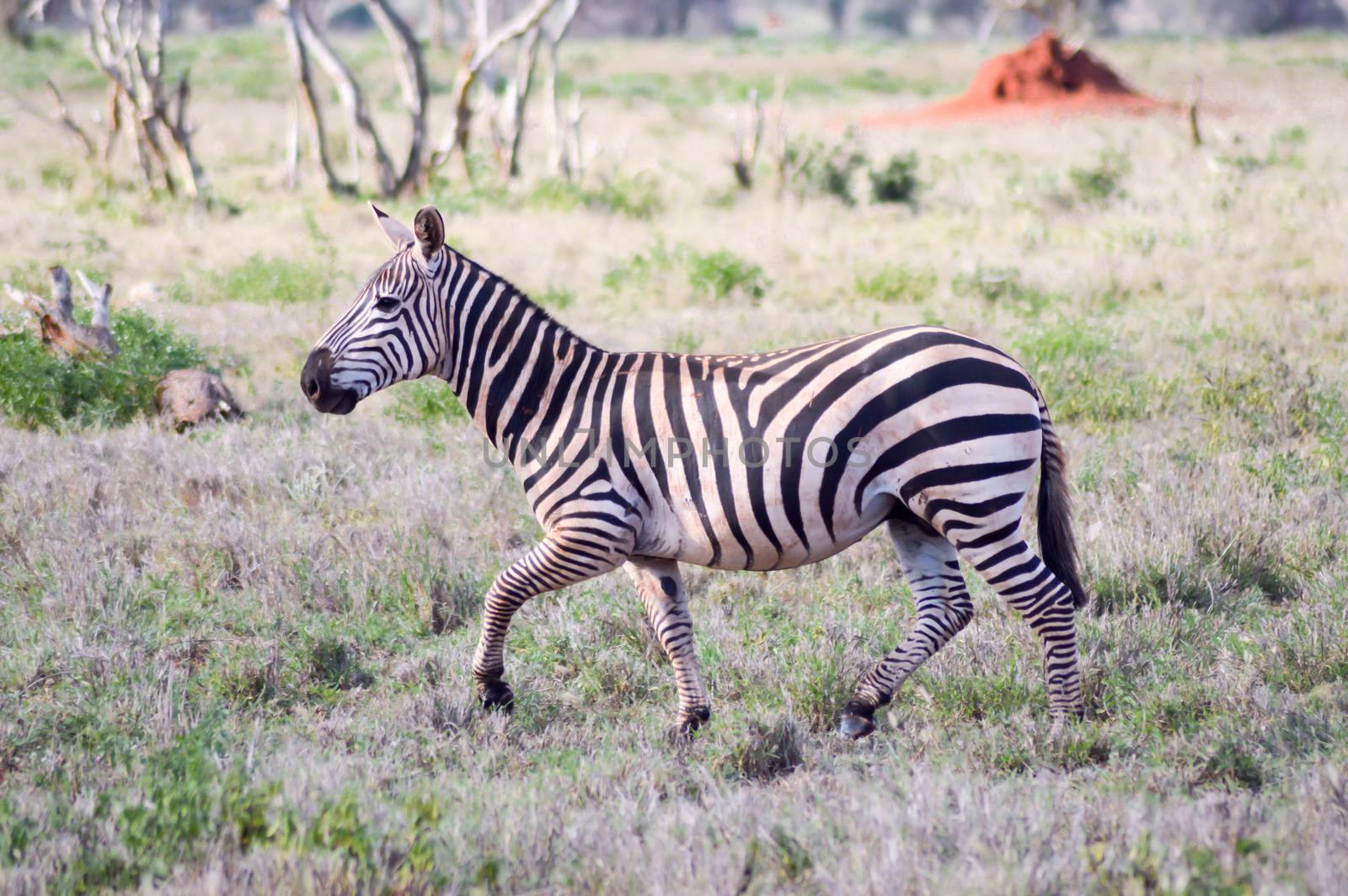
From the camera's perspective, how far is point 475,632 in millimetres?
5434

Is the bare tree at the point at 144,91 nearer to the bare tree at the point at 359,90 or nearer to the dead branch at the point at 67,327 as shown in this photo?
the bare tree at the point at 359,90

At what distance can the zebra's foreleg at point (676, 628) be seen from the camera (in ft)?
15.2

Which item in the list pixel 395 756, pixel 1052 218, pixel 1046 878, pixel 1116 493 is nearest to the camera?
pixel 1046 878

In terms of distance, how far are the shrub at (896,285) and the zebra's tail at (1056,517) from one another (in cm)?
717

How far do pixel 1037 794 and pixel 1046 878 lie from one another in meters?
0.59

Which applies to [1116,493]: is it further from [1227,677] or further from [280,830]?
[280,830]

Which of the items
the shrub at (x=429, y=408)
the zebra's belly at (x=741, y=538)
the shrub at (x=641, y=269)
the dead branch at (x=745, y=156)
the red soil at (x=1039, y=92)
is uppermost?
the red soil at (x=1039, y=92)

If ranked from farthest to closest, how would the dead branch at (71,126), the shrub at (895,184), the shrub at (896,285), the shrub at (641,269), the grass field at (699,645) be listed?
the dead branch at (71,126) < the shrub at (895,184) < the shrub at (641,269) < the shrub at (896,285) < the grass field at (699,645)

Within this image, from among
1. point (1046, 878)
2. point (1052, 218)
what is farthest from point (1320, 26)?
point (1046, 878)

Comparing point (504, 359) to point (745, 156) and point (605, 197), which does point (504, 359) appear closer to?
point (605, 197)

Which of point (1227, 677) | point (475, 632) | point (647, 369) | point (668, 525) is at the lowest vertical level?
point (475, 632)

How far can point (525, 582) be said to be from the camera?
14.6 feet

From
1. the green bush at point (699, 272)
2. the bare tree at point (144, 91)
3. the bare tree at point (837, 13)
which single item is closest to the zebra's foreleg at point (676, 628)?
the green bush at point (699, 272)

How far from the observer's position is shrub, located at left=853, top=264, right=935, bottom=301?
1177 cm
